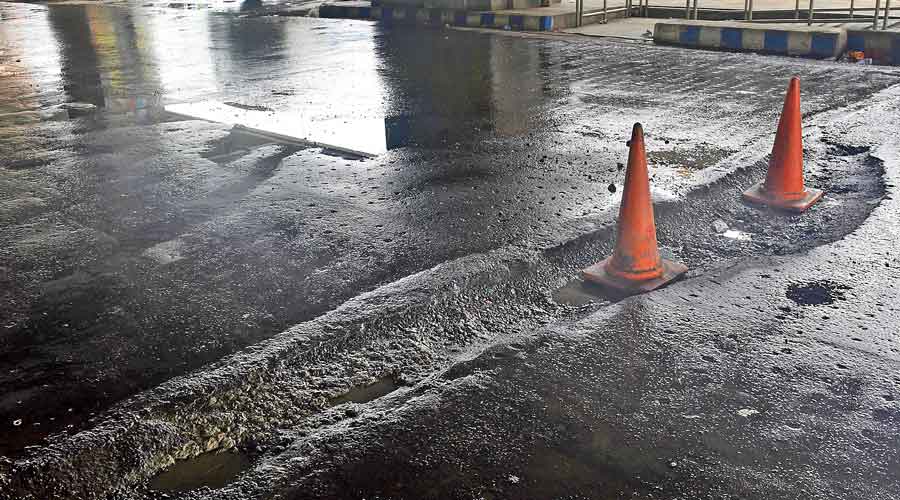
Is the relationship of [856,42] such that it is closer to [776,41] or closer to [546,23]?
[776,41]

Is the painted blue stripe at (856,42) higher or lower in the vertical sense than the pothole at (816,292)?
higher

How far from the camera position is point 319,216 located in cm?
530

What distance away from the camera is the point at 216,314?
3.96 meters

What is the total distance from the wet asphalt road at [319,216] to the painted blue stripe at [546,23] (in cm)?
434

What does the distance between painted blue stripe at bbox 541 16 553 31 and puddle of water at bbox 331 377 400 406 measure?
12.9 meters

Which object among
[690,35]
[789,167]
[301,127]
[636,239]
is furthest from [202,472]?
[690,35]

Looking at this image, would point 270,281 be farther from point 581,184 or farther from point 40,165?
point 40,165

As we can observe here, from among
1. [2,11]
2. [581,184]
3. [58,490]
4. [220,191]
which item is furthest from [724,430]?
[2,11]

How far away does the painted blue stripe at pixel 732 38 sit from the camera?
12195 mm

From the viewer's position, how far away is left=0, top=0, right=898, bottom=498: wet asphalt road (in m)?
3.40

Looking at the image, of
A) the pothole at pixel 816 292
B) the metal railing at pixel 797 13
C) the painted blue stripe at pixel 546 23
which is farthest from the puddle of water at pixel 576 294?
the painted blue stripe at pixel 546 23

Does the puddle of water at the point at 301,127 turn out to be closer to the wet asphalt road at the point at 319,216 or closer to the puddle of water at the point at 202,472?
the wet asphalt road at the point at 319,216

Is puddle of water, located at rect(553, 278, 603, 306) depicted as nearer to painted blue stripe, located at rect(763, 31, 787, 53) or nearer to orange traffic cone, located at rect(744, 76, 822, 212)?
orange traffic cone, located at rect(744, 76, 822, 212)

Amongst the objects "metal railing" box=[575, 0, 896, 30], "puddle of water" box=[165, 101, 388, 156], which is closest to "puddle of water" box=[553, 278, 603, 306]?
"puddle of water" box=[165, 101, 388, 156]
